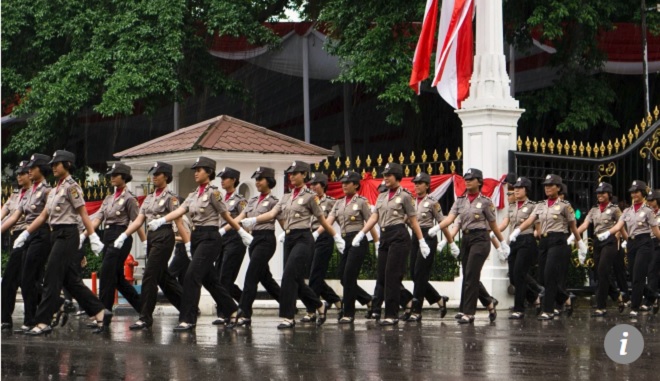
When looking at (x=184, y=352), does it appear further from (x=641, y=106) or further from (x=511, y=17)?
(x=641, y=106)

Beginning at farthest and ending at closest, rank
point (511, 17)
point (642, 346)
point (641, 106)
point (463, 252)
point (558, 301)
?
point (641, 106)
point (511, 17)
point (558, 301)
point (463, 252)
point (642, 346)

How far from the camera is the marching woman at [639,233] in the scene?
17.0 metres

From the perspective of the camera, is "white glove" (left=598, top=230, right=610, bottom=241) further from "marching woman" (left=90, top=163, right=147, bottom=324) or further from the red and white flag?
"marching woman" (left=90, top=163, right=147, bottom=324)

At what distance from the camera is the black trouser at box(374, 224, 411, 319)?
14820 mm

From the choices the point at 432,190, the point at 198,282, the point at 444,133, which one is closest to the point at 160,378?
the point at 198,282

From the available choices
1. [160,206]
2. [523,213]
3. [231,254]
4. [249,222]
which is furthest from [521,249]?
[160,206]

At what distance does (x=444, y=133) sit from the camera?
92.9 ft

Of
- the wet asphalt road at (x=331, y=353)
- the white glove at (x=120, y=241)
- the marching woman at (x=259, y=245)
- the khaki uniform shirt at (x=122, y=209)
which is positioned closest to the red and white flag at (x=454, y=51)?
the wet asphalt road at (x=331, y=353)

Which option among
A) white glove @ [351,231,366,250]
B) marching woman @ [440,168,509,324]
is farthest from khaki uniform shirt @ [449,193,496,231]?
white glove @ [351,231,366,250]

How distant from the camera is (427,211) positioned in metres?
16.3

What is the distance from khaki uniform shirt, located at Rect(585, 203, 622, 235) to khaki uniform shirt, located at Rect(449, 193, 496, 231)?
2739 millimetres

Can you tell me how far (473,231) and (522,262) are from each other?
179cm

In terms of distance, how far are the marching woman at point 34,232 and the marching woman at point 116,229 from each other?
99 centimetres

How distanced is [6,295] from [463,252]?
5.11 meters
